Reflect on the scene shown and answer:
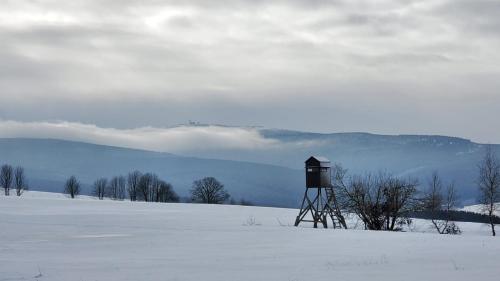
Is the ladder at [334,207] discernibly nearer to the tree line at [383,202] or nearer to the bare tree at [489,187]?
the tree line at [383,202]

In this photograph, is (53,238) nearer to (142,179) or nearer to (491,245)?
(491,245)

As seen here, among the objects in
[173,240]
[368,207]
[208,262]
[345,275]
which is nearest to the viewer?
[345,275]

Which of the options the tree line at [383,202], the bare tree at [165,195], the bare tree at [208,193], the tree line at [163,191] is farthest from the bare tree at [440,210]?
the bare tree at [165,195]

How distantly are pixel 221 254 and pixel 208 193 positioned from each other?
108897 millimetres

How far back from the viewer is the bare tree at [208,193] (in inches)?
5353

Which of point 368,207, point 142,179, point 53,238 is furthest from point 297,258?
point 142,179

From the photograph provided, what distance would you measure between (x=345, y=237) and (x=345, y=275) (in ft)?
60.9

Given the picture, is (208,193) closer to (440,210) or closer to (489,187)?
(440,210)

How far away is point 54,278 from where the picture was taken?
20.4 m

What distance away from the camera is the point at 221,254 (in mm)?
28062

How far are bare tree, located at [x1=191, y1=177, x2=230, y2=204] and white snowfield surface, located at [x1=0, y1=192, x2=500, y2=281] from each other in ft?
282

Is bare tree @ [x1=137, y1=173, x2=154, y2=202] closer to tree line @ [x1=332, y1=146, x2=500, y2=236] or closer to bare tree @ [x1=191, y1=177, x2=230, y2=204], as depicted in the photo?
bare tree @ [x1=191, y1=177, x2=230, y2=204]

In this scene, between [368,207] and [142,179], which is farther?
[142,179]

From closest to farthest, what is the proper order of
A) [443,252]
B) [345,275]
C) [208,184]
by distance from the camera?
1. [345,275]
2. [443,252]
3. [208,184]
